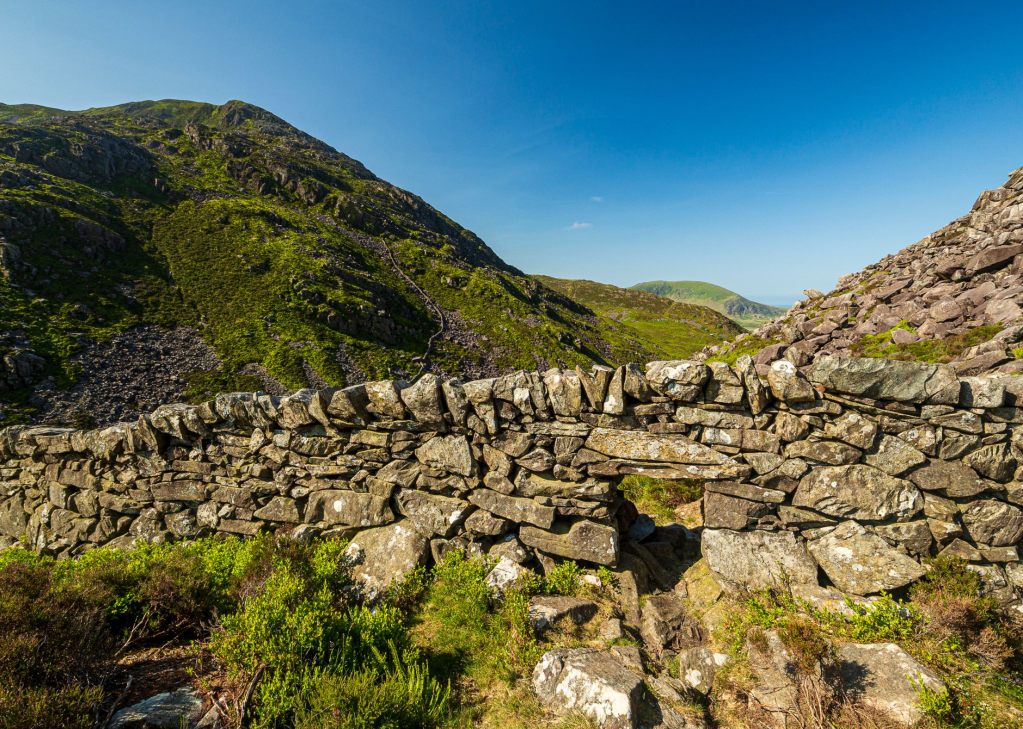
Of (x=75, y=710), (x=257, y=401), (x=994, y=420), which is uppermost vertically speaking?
(x=994, y=420)

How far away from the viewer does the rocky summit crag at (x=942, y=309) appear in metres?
16.8

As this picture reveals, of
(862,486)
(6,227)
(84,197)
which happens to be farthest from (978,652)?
(84,197)

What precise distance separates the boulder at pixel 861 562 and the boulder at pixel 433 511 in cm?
582

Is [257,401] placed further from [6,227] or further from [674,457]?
[6,227]

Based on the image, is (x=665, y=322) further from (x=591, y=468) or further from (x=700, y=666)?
(x=700, y=666)

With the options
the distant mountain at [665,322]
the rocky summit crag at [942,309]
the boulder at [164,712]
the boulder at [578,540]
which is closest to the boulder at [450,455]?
the boulder at [578,540]

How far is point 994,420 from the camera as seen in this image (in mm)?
5496

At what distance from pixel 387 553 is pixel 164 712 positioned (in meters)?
3.55

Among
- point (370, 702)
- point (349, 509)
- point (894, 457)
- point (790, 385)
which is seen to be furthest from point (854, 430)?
point (349, 509)

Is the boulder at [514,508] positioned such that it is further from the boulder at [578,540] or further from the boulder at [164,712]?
the boulder at [164,712]

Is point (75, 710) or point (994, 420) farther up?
point (994, 420)

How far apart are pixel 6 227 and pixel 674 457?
269 feet

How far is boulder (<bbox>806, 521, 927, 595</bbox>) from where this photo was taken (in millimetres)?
5457

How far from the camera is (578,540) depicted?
21.4 feet
